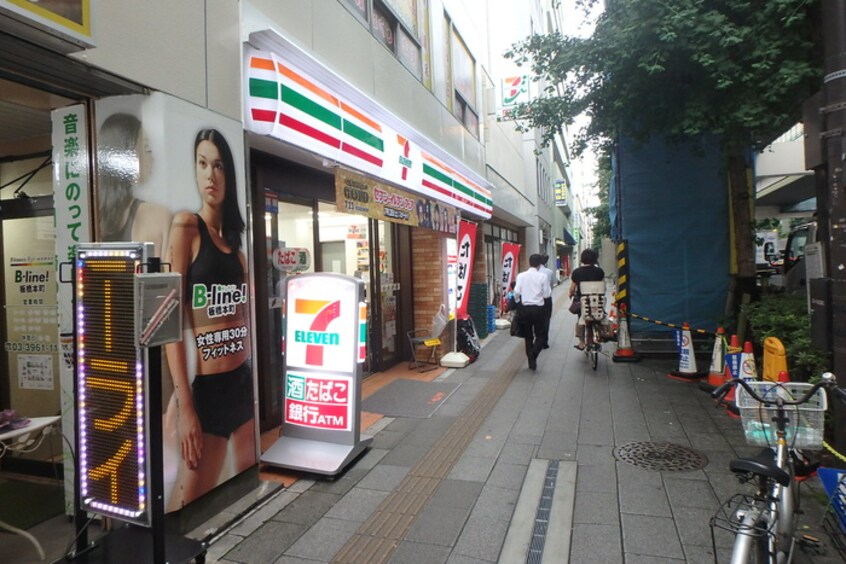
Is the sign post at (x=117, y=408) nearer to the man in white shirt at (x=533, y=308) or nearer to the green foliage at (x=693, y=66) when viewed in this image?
the green foliage at (x=693, y=66)

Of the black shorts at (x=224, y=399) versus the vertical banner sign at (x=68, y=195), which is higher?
the vertical banner sign at (x=68, y=195)

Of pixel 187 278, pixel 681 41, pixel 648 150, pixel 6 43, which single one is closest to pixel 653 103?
pixel 681 41

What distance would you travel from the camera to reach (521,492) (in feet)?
13.9

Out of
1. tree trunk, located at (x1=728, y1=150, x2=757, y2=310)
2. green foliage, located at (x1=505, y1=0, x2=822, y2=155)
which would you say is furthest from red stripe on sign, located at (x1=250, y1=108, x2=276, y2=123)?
tree trunk, located at (x1=728, y1=150, x2=757, y2=310)

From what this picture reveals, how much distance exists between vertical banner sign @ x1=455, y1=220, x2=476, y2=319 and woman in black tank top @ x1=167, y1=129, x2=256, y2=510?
18.6 feet

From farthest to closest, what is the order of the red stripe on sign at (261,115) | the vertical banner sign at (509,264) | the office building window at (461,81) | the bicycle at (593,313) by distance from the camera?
the vertical banner sign at (509,264)
the office building window at (461,81)
the bicycle at (593,313)
the red stripe on sign at (261,115)

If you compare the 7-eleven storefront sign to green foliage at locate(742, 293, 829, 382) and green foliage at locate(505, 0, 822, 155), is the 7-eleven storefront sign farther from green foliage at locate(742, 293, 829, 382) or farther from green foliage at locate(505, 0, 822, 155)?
green foliage at locate(742, 293, 829, 382)

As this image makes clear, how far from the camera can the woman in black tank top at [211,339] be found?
347cm

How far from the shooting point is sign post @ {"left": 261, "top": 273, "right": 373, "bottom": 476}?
471 centimetres

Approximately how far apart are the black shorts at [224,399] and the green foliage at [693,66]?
19.1ft

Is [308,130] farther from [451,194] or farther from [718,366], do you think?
[718,366]

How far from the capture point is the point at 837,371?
151 inches

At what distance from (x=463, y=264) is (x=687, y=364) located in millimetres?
4056

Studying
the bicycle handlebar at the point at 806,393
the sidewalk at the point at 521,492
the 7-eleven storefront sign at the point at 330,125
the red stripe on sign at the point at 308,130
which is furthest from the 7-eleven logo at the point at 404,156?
the bicycle handlebar at the point at 806,393
